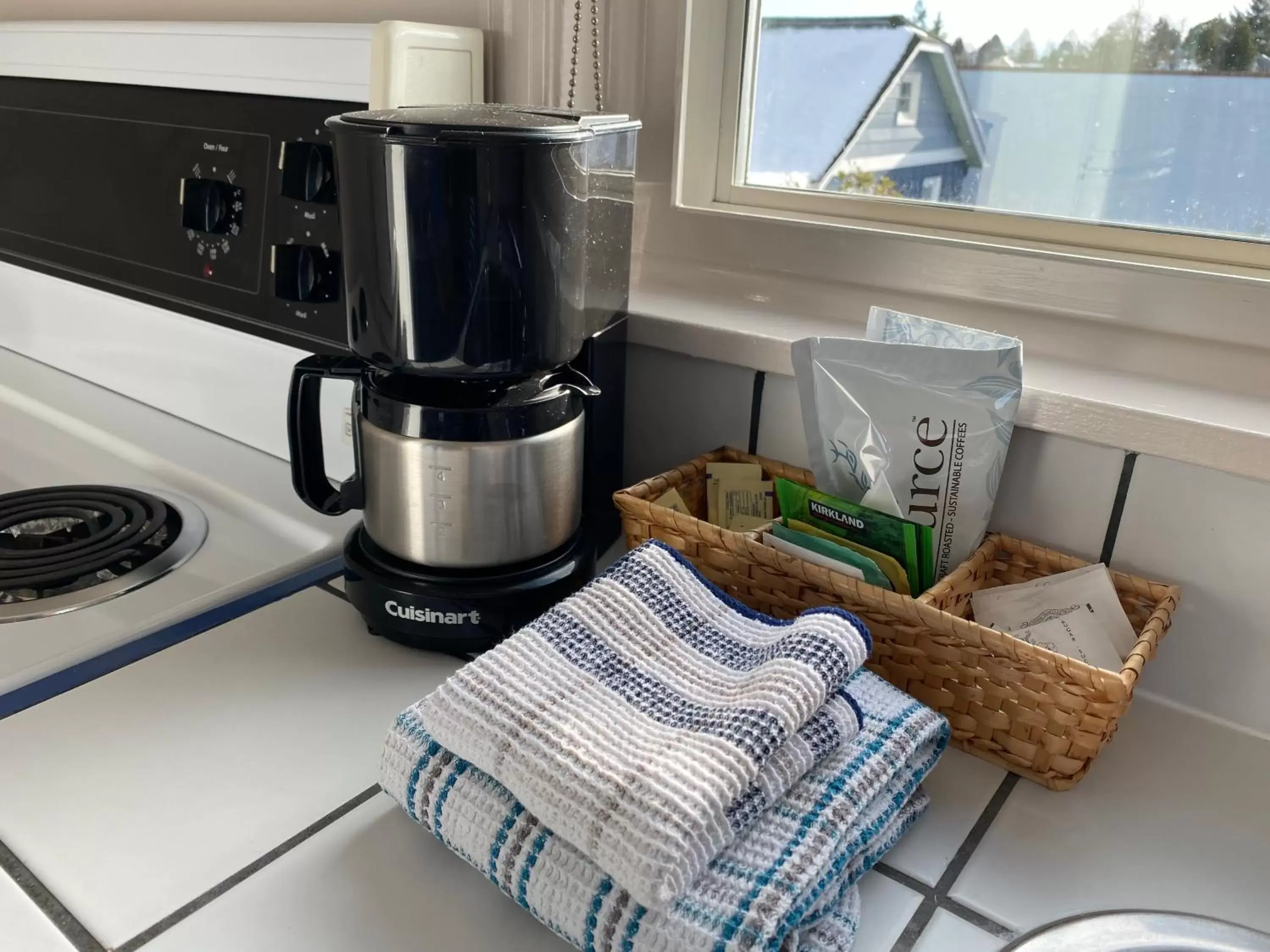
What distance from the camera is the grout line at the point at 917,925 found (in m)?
0.46

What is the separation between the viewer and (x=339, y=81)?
2.70ft

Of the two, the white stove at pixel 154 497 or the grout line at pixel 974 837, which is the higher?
the white stove at pixel 154 497

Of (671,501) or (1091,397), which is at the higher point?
(1091,397)

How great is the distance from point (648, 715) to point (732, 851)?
0.24ft

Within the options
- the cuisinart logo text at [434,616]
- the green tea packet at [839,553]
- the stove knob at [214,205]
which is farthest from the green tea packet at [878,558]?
the stove knob at [214,205]

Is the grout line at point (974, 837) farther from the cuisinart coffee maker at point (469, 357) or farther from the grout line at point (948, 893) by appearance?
the cuisinart coffee maker at point (469, 357)

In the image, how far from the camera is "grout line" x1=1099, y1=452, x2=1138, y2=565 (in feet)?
2.08

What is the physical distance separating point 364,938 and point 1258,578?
0.55 metres

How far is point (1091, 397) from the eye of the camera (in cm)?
64

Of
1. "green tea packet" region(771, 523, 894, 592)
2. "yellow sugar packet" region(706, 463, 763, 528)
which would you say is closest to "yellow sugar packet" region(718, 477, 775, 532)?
"yellow sugar packet" region(706, 463, 763, 528)

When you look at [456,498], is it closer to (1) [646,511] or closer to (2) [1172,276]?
(1) [646,511]

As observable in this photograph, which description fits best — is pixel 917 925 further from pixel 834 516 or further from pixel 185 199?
pixel 185 199

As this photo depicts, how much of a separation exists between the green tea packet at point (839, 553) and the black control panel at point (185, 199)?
0.43 metres

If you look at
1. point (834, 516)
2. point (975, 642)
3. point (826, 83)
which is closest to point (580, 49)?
point (826, 83)
